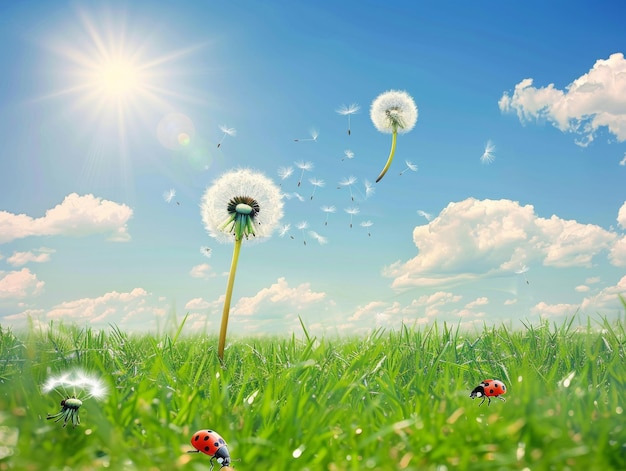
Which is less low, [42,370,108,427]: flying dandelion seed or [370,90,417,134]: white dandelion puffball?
[370,90,417,134]: white dandelion puffball

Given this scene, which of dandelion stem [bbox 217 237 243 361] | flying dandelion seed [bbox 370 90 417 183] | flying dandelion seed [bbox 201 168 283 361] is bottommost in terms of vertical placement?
dandelion stem [bbox 217 237 243 361]

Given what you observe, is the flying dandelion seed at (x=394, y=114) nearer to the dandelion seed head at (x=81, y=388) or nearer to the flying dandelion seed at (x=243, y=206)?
the flying dandelion seed at (x=243, y=206)

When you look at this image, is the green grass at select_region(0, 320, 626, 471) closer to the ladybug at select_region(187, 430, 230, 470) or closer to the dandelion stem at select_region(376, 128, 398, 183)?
the ladybug at select_region(187, 430, 230, 470)

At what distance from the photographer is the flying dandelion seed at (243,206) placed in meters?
5.29

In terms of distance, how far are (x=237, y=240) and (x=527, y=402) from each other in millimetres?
2968

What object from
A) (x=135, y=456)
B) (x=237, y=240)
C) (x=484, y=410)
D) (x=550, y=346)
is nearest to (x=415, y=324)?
(x=550, y=346)

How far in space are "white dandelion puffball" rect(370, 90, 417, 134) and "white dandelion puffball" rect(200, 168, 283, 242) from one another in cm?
231

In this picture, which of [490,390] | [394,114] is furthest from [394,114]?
[490,390]

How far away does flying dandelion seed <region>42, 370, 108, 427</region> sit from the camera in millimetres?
3209

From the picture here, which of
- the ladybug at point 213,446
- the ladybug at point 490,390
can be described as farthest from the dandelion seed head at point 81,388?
the ladybug at point 490,390

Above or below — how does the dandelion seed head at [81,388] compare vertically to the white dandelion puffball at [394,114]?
below

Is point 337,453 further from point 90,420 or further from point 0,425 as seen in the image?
point 0,425

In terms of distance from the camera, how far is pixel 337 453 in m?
2.86

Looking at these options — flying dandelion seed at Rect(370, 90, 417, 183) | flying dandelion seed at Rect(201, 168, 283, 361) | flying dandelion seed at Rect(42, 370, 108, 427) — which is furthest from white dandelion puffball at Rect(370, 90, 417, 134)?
flying dandelion seed at Rect(42, 370, 108, 427)
